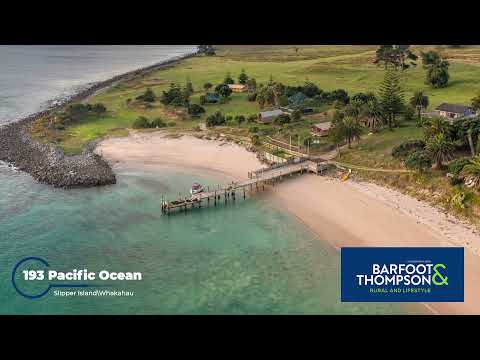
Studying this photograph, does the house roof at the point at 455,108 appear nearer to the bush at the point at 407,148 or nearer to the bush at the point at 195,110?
the bush at the point at 407,148

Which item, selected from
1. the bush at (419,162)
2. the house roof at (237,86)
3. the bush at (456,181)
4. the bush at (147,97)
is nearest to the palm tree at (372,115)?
the bush at (419,162)

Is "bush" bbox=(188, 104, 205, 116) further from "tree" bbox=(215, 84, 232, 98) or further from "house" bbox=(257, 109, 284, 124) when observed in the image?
"house" bbox=(257, 109, 284, 124)

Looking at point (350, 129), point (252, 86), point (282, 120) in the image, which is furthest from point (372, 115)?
point (252, 86)

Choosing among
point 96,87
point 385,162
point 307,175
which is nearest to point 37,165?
point 307,175

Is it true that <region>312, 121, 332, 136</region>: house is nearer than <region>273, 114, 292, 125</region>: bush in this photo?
Yes

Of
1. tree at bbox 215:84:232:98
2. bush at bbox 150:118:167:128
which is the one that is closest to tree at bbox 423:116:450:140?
bush at bbox 150:118:167:128

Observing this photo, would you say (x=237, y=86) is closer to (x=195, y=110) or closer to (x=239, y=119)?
(x=195, y=110)

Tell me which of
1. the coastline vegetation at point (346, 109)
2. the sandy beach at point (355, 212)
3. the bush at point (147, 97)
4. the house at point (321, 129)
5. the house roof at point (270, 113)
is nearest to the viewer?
the sandy beach at point (355, 212)
